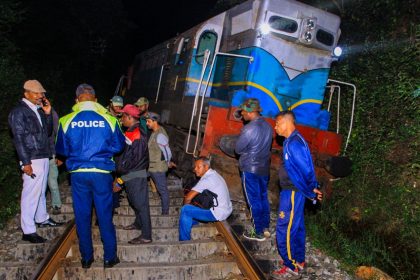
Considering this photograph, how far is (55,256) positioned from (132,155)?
1.31 metres

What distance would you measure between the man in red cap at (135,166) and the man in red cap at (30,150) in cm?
91

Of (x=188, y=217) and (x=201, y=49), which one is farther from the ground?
(x=201, y=49)

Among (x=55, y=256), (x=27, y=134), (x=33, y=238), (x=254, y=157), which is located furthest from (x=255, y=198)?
(x=27, y=134)

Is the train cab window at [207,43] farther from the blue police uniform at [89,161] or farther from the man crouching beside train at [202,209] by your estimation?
the blue police uniform at [89,161]

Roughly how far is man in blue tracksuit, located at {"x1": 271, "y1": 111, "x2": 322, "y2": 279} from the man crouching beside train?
0.91 meters

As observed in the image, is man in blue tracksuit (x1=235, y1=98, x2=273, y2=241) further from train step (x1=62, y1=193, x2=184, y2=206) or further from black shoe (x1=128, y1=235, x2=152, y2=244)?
train step (x1=62, y1=193, x2=184, y2=206)

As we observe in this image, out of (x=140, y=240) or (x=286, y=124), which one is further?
(x=140, y=240)

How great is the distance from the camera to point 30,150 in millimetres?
4461

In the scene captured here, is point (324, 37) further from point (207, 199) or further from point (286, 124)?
point (207, 199)

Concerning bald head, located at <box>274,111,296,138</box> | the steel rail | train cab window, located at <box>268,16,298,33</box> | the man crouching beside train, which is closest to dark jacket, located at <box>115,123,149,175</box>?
the man crouching beside train

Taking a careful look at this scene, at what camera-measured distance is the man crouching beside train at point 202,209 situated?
15.4ft

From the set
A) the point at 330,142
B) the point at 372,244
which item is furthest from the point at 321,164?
the point at 372,244

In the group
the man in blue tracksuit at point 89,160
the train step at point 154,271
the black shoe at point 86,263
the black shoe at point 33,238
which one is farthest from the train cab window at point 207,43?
the black shoe at point 86,263

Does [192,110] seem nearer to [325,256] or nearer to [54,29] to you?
[325,256]
